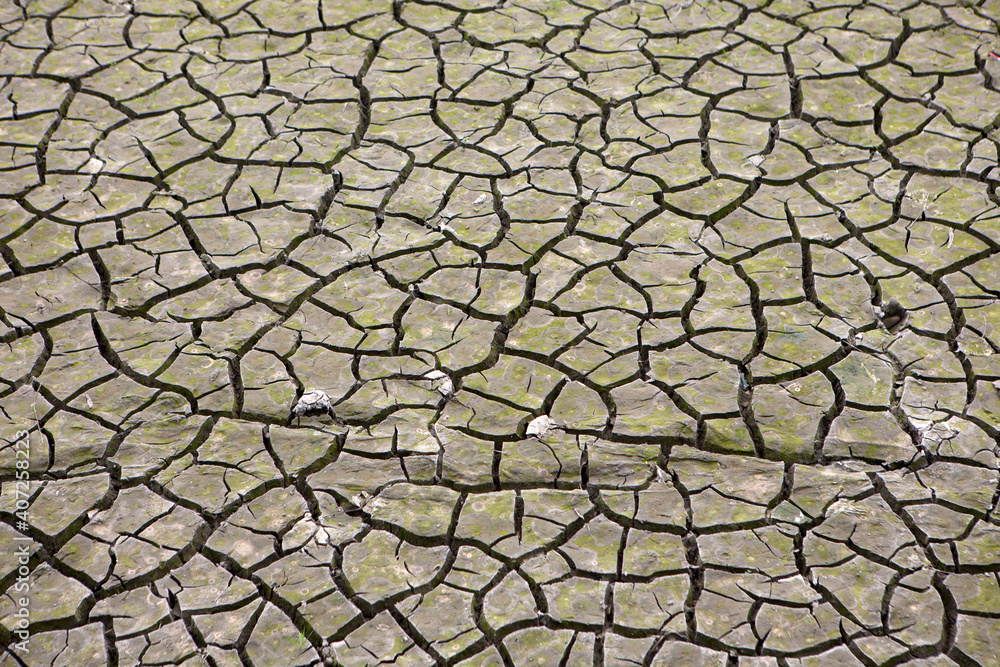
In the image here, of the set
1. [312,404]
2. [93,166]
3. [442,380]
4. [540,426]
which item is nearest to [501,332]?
[442,380]

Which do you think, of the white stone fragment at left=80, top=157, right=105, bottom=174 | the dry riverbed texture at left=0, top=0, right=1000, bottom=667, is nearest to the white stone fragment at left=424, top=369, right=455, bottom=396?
the dry riverbed texture at left=0, top=0, right=1000, bottom=667

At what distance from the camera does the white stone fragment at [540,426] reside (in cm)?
250

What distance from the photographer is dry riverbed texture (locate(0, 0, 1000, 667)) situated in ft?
6.93

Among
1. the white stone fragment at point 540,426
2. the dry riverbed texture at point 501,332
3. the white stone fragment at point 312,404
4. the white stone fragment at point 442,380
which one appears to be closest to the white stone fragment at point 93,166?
the dry riverbed texture at point 501,332

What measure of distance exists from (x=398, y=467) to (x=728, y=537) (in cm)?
92

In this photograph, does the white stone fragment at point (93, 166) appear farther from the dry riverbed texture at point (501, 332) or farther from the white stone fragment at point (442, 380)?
the white stone fragment at point (442, 380)

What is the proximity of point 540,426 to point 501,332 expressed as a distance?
0.41 m

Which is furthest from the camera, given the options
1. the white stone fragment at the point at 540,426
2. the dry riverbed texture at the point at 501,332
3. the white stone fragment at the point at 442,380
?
the white stone fragment at the point at 442,380

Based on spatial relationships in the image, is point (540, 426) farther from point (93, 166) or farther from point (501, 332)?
point (93, 166)

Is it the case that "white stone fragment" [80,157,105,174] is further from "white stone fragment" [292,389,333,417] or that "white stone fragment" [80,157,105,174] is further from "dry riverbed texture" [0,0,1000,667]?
"white stone fragment" [292,389,333,417]

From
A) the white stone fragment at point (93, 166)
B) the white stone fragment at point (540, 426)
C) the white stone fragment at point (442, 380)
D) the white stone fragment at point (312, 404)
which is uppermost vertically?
the white stone fragment at point (93, 166)

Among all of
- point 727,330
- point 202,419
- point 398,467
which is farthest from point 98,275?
point 727,330

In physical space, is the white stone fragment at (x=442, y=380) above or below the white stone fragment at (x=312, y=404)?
above

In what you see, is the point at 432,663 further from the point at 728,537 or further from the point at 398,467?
the point at 728,537
